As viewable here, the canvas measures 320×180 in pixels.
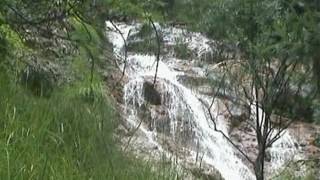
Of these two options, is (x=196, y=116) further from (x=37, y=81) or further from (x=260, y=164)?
(x=37, y=81)

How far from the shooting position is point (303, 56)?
5.07 metres

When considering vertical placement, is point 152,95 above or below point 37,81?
below

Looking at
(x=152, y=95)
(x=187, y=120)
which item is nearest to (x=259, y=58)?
(x=187, y=120)

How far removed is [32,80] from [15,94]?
1.35 feet

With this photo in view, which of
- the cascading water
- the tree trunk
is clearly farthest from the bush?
the cascading water

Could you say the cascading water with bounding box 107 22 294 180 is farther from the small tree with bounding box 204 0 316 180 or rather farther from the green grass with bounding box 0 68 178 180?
the green grass with bounding box 0 68 178 180

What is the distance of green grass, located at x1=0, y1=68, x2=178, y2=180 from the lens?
2809 mm

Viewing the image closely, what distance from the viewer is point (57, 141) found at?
327 centimetres

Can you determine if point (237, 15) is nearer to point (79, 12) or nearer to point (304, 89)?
point (304, 89)

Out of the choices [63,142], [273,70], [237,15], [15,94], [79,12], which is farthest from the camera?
[273,70]


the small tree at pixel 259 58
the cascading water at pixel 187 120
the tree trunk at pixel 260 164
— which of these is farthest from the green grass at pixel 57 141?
the cascading water at pixel 187 120

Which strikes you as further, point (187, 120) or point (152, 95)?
point (152, 95)

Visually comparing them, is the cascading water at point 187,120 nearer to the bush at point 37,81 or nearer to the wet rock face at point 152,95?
the wet rock face at point 152,95

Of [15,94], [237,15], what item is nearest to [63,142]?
[15,94]
